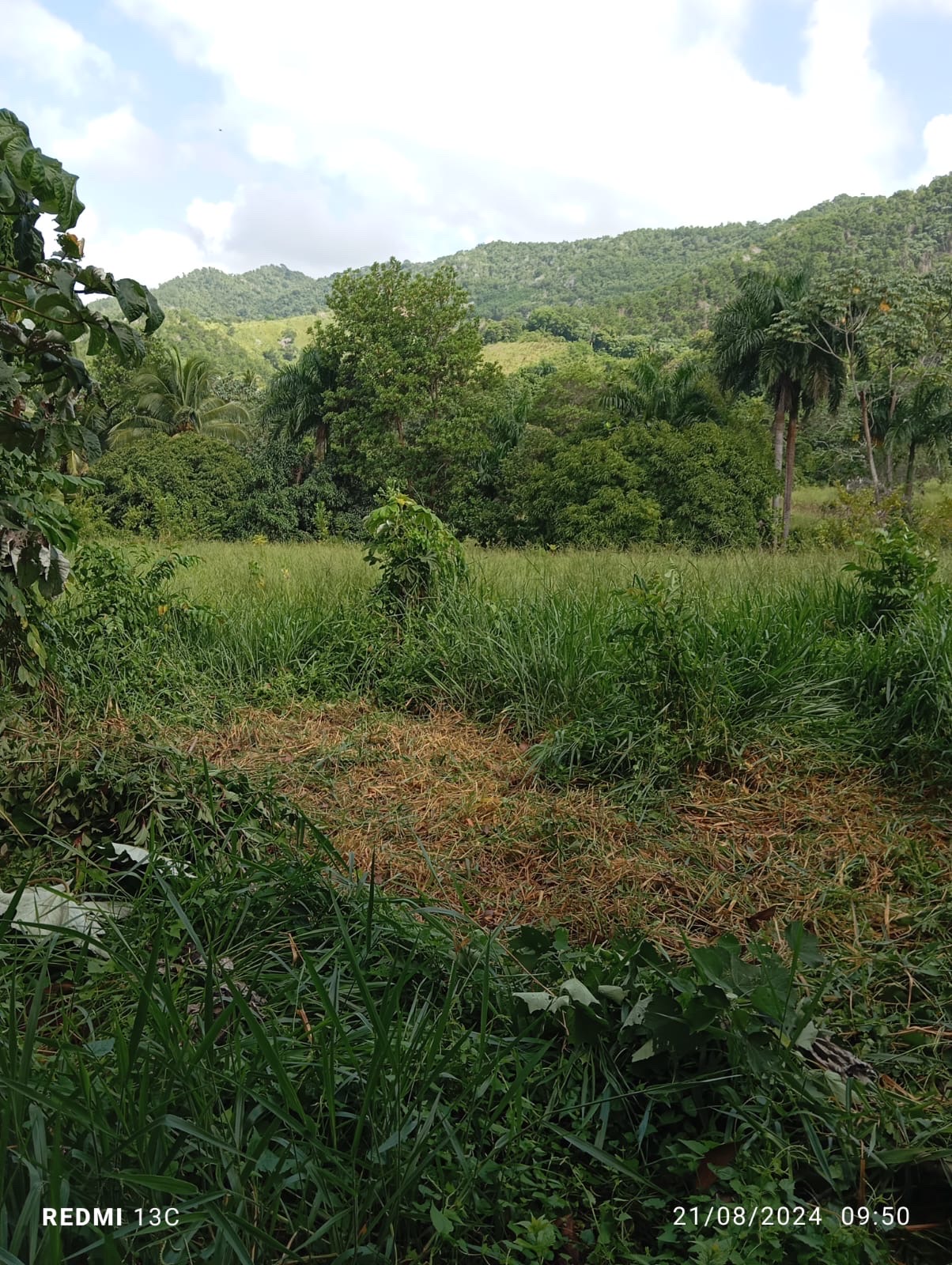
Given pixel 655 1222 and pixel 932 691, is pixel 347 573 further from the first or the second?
pixel 655 1222

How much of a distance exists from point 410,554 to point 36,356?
252cm

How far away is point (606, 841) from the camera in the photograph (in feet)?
8.71

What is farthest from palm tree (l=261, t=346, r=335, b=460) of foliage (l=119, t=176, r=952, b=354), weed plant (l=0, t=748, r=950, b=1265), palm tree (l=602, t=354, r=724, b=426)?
weed plant (l=0, t=748, r=950, b=1265)

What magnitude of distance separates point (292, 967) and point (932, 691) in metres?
2.76

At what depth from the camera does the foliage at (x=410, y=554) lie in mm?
4898

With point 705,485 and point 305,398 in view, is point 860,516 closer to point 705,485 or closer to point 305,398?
point 705,485

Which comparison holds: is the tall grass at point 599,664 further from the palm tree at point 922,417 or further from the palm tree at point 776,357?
the palm tree at point 776,357

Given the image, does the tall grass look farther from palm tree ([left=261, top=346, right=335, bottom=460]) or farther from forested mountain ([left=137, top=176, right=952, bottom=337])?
forested mountain ([left=137, top=176, right=952, bottom=337])

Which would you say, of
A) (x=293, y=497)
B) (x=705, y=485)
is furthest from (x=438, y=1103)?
(x=293, y=497)

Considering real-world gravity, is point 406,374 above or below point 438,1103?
above

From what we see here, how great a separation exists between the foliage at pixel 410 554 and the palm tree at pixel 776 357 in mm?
23031

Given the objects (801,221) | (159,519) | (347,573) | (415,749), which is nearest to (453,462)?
(159,519)

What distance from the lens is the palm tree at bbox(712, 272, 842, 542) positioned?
26438 millimetres

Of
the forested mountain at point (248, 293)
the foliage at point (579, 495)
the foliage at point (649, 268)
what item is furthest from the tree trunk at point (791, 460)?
the forested mountain at point (248, 293)
